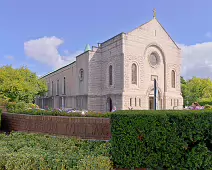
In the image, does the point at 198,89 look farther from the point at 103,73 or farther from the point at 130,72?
the point at 103,73

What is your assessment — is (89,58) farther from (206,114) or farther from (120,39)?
(206,114)

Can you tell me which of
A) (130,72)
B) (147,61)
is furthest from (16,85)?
(147,61)

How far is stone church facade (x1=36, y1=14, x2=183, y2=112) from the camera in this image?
3062 centimetres

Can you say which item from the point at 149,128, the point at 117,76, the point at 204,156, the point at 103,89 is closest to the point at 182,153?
the point at 204,156

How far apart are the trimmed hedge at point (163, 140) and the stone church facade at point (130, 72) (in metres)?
23.6

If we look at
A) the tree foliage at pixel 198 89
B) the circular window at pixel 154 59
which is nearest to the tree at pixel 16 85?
the circular window at pixel 154 59

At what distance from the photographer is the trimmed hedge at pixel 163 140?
213 inches

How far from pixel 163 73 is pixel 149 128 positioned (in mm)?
32144

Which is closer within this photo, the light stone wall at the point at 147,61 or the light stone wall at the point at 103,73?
the light stone wall at the point at 147,61

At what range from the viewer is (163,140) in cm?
554

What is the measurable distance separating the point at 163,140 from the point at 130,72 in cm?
2566

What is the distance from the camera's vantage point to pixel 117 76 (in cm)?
3117

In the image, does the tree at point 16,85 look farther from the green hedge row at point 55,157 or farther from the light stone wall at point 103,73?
the green hedge row at point 55,157

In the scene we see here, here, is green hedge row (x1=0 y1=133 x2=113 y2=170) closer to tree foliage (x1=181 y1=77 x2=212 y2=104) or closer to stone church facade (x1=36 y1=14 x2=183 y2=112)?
stone church facade (x1=36 y1=14 x2=183 y2=112)
